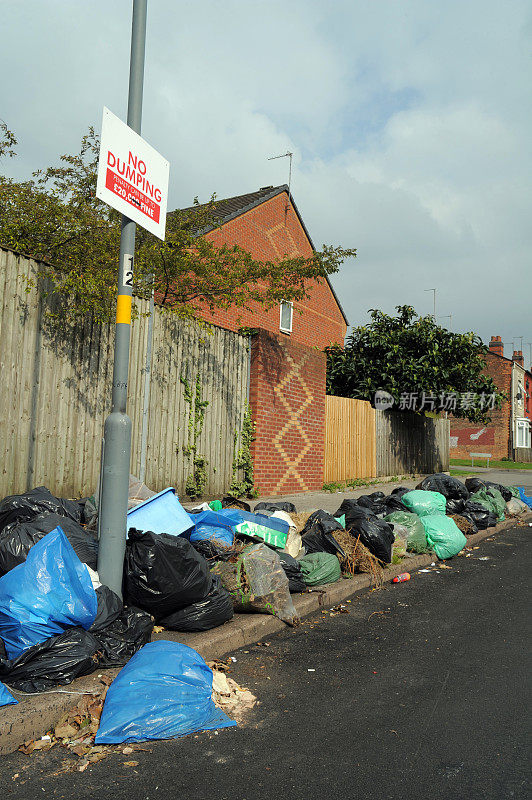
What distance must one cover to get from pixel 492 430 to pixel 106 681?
1666 inches

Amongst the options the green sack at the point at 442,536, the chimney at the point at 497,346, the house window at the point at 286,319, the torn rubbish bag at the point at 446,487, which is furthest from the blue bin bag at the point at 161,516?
the chimney at the point at 497,346

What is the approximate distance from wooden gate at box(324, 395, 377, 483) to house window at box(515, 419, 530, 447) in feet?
99.9

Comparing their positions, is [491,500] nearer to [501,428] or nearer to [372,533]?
[372,533]

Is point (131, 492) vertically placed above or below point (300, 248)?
below

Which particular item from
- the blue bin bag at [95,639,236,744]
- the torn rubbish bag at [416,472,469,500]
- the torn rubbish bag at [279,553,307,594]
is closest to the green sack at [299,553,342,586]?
the torn rubbish bag at [279,553,307,594]

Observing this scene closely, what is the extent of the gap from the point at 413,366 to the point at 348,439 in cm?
344

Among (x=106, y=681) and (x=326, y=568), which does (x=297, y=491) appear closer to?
(x=326, y=568)

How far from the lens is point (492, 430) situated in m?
42.4

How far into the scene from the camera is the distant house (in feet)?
55.7

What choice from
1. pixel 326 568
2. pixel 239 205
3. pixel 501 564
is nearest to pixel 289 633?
pixel 326 568

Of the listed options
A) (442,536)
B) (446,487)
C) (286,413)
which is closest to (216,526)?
(442,536)

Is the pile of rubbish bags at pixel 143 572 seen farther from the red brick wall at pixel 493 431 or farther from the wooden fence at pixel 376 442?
the red brick wall at pixel 493 431

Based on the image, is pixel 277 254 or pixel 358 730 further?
pixel 277 254

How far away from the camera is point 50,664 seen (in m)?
3.33
